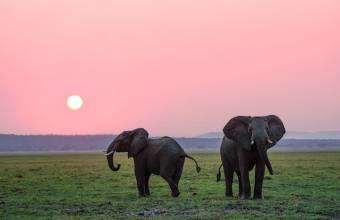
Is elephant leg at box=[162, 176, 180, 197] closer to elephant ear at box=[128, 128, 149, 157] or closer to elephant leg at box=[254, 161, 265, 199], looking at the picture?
elephant ear at box=[128, 128, 149, 157]

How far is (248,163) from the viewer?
23156mm

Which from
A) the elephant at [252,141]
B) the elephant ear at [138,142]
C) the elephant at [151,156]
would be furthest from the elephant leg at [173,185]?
the elephant at [252,141]

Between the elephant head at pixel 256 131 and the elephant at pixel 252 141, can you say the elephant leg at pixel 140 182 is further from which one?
the elephant head at pixel 256 131

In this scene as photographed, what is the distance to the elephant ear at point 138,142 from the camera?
26266 mm

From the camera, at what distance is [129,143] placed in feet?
87.7

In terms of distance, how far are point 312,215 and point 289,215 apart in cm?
74

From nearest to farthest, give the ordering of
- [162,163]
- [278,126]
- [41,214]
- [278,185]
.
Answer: [41,214] → [278,126] → [162,163] → [278,185]

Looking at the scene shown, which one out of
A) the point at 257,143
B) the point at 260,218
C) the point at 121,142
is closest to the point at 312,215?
the point at 260,218

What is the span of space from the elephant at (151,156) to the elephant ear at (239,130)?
2591mm

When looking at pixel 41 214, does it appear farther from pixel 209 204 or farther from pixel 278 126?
pixel 278 126

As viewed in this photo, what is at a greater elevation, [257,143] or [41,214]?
[257,143]

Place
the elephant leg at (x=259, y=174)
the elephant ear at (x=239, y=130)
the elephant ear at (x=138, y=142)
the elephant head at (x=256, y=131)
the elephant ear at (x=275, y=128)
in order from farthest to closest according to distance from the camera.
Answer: the elephant ear at (x=138, y=142), the elephant ear at (x=275, y=128), the elephant ear at (x=239, y=130), the elephant leg at (x=259, y=174), the elephant head at (x=256, y=131)

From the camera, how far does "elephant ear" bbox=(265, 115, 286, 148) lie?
2327 cm

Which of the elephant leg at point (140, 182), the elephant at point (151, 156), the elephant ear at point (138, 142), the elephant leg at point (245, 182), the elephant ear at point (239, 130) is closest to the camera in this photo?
the elephant leg at point (245, 182)
